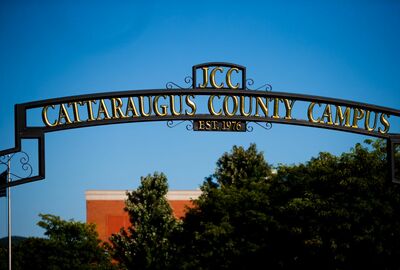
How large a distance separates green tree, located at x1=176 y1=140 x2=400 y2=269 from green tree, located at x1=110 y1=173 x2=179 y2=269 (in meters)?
1.38

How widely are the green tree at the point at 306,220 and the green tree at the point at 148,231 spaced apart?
1379 millimetres

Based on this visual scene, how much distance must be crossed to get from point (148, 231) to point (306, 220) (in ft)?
49.0

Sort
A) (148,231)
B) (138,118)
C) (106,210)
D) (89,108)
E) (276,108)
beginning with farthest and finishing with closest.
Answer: (106,210), (148,231), (276,108), (138,118), (89,108)

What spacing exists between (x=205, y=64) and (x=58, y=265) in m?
41.0

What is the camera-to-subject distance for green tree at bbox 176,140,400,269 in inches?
1437

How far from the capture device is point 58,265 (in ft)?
176

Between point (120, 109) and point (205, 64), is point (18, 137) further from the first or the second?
point (205, 64)

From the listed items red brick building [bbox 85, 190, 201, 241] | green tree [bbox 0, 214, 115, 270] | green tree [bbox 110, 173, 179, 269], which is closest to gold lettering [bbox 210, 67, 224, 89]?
green tree [bbox 110, 173, 179, 269]

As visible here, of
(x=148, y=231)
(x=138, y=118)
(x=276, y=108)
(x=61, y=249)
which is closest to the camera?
(x=138, y=118)

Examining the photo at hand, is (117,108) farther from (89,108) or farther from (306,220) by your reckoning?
(306,220)

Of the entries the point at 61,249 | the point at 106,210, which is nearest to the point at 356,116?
the point at 61,249

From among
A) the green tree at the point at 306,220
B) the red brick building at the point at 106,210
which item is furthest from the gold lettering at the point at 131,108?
the red brick building at the point at 106,210

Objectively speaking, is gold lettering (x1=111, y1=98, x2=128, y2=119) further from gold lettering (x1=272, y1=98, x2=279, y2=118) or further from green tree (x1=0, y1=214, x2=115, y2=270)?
green tree (x1=0, y1=214, x2=115, y2=270)

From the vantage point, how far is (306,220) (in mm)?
39312
